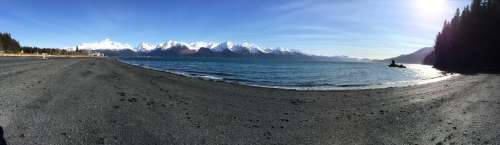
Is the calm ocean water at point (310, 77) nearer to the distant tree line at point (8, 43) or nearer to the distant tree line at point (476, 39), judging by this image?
the distant tree line at point (476, 39)

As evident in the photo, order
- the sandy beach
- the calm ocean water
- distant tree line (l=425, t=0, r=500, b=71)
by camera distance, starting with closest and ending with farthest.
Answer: the sandy beach < the calm ocean water < distant tree line (l=425, t=0, r=500, b=71)

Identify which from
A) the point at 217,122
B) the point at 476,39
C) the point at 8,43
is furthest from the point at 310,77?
the point at 8,43

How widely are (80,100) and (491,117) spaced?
16.2 metres

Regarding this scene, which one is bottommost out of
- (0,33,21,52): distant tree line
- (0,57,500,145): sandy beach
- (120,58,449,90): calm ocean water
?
(120,58,449,90): calm ocean water

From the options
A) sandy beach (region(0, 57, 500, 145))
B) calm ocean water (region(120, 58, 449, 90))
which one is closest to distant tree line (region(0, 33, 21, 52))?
calm ocean water (region(120, 58, 449, 90))

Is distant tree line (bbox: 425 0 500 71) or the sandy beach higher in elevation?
distant tree line (bbox: 425 0 500 71)

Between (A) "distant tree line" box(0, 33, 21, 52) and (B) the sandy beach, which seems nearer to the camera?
(B) the sandy beach

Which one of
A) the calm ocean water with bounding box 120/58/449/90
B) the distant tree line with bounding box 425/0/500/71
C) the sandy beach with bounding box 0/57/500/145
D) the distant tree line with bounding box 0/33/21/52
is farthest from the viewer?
the distant tree line with bounding box 0/33/21/52

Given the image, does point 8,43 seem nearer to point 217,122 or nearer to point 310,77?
point 310,77

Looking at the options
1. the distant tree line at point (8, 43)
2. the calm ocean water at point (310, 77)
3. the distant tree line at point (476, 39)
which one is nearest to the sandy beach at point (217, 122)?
the calm ocean water at point (310, 77)

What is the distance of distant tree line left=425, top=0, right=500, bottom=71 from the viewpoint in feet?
323

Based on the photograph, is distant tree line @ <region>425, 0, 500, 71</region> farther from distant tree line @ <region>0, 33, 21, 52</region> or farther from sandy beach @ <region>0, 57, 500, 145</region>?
distant tree line @ <region>0, 33, 21, 52</region>

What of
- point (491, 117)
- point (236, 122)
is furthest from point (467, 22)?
point (236, 122)

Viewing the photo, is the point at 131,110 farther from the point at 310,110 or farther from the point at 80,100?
the point at 310,110
